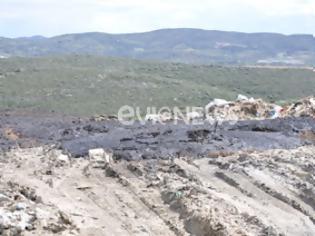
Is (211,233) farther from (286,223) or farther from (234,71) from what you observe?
(234,71)

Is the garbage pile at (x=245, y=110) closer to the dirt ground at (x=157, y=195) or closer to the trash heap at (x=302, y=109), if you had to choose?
the trash heap at (x=302, y=109)

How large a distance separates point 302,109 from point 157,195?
50.7 feet

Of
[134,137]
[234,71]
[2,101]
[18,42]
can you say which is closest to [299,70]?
[234,71]

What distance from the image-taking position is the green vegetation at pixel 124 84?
49.8m

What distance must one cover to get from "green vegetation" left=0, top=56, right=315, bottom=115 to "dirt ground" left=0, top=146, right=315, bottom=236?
98.2 feet

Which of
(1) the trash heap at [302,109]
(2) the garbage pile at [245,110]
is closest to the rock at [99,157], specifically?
(1) the trash heap at [302,109]

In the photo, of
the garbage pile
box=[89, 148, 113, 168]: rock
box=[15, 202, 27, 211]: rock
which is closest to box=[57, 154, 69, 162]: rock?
box=[89, 148, 113, 168]: rock

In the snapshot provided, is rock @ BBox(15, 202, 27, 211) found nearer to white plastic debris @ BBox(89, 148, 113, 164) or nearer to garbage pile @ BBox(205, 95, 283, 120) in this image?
white plastic debris @ BBox(89, 148, 113, 164)

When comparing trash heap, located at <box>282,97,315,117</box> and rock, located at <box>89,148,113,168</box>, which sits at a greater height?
rock, located at <box>89,148,113,168</box>

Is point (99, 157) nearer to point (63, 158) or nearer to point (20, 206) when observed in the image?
point (63, 158)

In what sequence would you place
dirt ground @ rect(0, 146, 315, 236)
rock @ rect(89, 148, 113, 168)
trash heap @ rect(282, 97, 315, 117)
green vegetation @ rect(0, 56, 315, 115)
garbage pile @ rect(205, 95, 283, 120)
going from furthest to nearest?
green vegetation @ rect(0, 56, 315, 115), garbage pile @ rect(205, 95, 283, 120), trash heap @ rect(282, 97, 315, 117), rock @ rect(89, 148, 113, 168), dirt ground @ rect(0, 146, 315, 236)

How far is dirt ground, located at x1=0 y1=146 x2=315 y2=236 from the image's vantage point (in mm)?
10320

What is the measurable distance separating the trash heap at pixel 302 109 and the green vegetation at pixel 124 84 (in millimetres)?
19366

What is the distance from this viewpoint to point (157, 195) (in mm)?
12297
